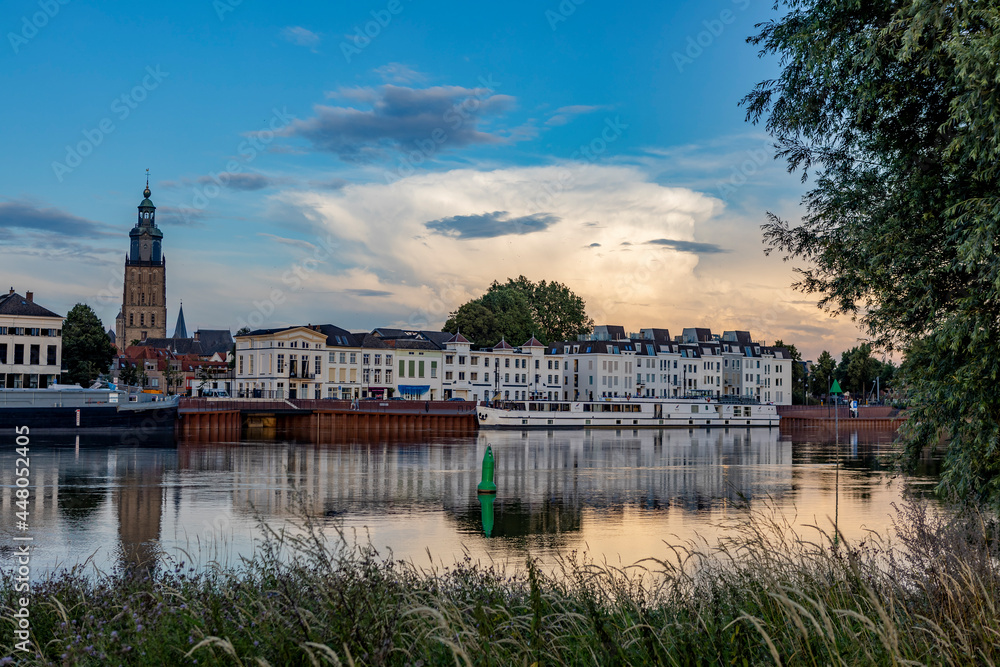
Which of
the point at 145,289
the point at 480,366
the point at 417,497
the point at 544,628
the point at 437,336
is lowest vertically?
Answer: the point at 417,497

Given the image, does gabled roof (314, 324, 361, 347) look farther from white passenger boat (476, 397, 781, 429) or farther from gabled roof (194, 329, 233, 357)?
gabled roof (194, 329, 233, 357)

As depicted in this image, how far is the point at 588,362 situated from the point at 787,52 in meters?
104

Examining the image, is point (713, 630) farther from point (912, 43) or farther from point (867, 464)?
point (867, 464)

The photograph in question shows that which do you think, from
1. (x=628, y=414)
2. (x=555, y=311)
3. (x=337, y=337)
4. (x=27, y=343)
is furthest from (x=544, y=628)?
(x=555, y=311)

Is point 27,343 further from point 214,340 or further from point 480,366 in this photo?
point 214,340

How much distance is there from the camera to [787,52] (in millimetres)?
13875

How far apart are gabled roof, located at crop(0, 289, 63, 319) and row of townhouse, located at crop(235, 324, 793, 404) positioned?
2419 centimetres

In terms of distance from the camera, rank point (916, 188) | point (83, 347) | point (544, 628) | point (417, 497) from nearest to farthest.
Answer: point (544, 628) < point (916, 188) < point (417, 497) < point (83, 347)

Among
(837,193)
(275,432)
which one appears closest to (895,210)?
(837,193)

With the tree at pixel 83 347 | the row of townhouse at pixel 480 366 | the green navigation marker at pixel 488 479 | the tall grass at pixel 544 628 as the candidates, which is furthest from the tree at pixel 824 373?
the tall grass at pixel 544 628

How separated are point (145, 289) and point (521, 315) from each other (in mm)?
111856

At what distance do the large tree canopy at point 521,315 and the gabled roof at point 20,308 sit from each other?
55622 millimetres

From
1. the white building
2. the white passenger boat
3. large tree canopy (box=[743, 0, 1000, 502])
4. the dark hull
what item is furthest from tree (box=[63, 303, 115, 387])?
large tree canopy (box=[743, 0, 1000, 502])

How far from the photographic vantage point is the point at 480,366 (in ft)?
361
